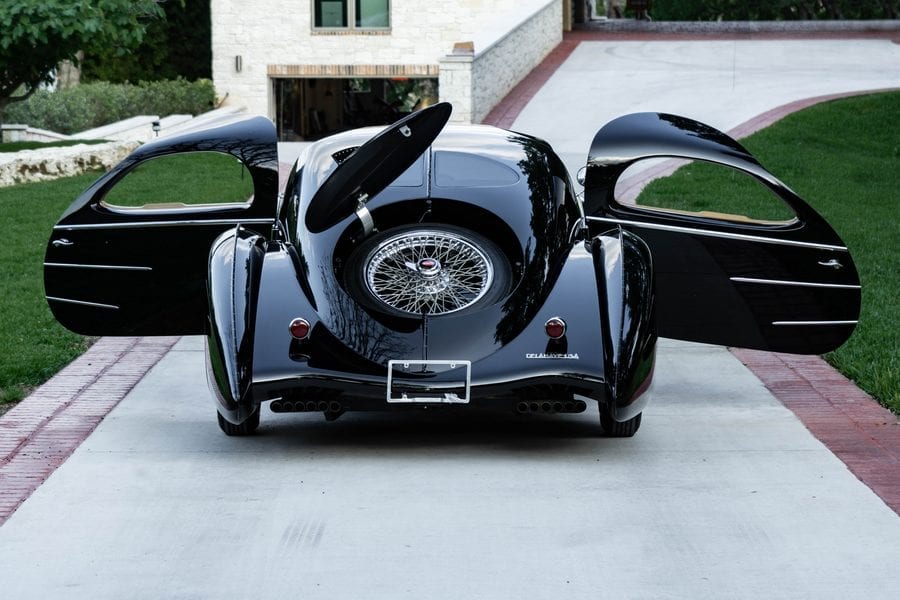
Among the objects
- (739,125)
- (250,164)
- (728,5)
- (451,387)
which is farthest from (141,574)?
(728,5)

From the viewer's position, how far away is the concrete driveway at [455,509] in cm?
516

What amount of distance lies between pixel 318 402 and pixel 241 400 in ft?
1.13

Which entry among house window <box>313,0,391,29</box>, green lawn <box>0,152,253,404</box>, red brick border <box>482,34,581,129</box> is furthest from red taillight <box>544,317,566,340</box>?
house window <box>313,0,391,29</box>

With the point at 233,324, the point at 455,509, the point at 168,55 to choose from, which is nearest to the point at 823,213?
the point at 233,324

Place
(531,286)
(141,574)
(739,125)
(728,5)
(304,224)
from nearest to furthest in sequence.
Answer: (141,574)
(531,286)
(304,224)
(739,125)
(728,5)

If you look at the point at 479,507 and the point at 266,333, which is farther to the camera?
the point at 266,333

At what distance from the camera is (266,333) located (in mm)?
6695

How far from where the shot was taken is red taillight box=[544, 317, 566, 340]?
6.66 meters

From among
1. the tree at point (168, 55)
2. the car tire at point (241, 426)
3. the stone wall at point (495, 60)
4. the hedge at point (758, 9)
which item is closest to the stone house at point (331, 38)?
the stone wall at point (495, 60)

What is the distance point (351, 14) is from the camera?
32250 mm

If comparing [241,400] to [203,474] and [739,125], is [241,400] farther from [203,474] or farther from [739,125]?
[739,125]

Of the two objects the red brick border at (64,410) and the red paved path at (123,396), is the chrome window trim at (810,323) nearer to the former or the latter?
the red paved path at (123,396)

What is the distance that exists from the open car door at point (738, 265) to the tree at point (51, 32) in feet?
44.3

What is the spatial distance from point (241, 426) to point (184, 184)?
1096 cm
